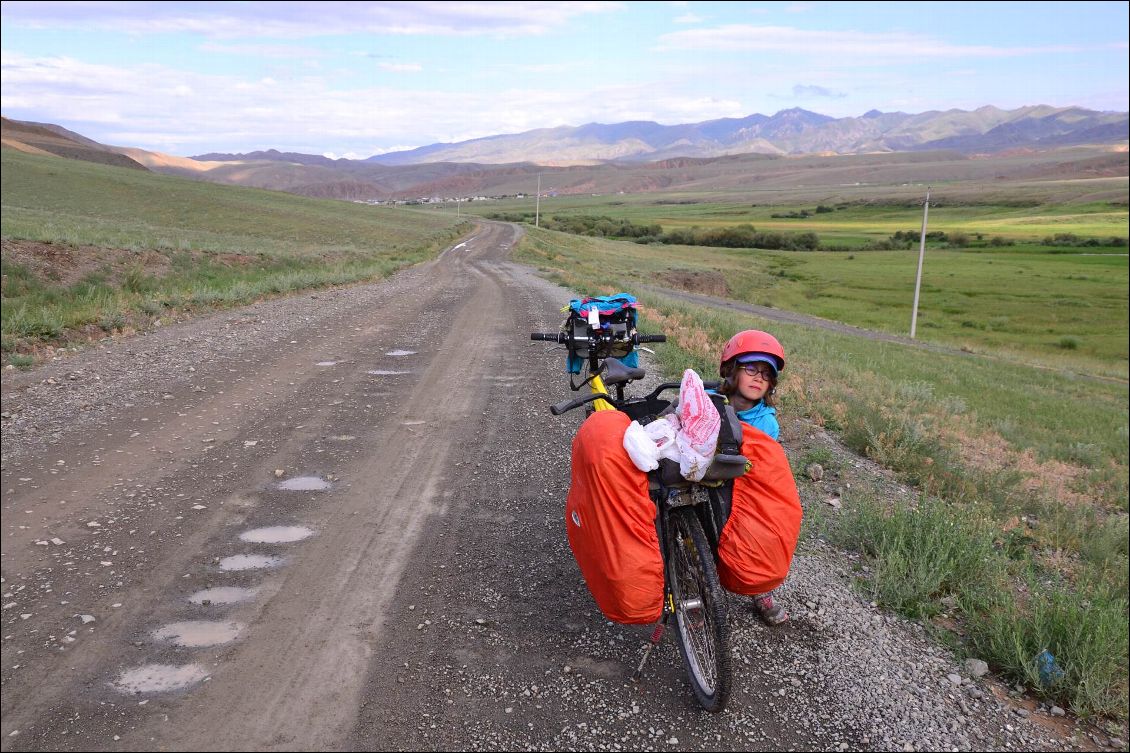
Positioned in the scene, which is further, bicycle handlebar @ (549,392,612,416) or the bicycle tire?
bicycle handlebar @ (549,392,612,416)

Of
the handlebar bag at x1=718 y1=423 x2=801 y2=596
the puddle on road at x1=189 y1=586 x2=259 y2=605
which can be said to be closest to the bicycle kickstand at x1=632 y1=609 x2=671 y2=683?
the handlebar bag at x1=718 y1=423 x2=801 y2=596

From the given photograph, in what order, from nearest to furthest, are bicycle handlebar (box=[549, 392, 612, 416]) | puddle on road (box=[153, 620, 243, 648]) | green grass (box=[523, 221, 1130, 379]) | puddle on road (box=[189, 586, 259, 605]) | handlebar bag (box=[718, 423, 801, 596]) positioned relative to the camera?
handlebar bag (box=[718, 423, 801, 596]) < puddle on road (box=[153, 620, 243, 648]) < bicycle handlebar (box=[549, 392, 612, 416]) < puddle on road (box=[189, 586, 259, 605]) < green grass (box=[523, 221, 1130, 379])

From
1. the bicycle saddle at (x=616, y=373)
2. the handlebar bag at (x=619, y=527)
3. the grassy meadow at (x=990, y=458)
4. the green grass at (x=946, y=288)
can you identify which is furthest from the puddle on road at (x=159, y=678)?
the green grass at (x=946, y=288)

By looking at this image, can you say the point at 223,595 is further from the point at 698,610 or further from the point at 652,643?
the point at 698,610

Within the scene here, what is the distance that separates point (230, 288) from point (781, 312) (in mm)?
35163

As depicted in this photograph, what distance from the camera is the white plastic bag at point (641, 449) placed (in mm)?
3348

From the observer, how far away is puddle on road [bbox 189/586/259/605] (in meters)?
4.13

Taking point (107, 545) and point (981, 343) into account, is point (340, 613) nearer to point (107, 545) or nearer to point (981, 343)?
point (107, 545)

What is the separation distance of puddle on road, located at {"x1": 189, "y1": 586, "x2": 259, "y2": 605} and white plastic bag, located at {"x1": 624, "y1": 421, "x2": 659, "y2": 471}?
7.94ft

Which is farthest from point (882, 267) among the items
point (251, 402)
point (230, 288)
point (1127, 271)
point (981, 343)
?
point (251, 402)

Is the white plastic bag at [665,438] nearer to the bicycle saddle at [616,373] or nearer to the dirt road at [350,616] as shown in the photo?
the bicycle saddle at [616,373]

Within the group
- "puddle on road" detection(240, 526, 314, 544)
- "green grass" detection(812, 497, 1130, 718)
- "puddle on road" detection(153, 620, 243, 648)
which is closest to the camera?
"puddle on road" detection(153, 620, 243, 648)

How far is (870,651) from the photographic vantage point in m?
4.06

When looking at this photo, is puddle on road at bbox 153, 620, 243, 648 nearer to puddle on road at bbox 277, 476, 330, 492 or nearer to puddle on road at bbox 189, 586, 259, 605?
puddle on road at bbox 189, 586, 259, 605
